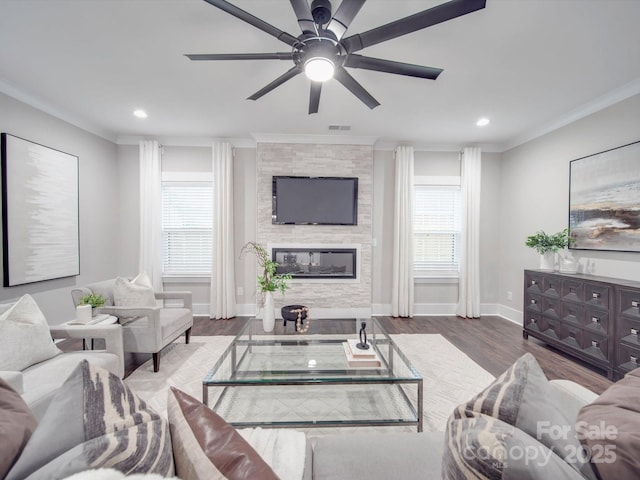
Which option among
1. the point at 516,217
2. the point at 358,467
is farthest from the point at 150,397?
the point at 516,217

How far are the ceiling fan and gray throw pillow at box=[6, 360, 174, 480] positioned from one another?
1.76m

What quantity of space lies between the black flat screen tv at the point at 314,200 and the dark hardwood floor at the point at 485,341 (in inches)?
66.5

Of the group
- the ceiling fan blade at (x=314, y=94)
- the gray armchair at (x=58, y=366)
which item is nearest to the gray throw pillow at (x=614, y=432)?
the gray armchair at (x=58, y=366)

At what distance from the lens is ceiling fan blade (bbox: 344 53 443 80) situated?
6.13 feet

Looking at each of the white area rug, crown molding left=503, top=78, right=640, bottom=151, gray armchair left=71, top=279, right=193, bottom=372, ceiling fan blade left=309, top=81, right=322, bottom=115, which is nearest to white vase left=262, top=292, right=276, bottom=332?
the white area rug

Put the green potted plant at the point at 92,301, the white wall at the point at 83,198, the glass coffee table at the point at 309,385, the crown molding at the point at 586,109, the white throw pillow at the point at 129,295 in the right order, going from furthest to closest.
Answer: the white wall at the point at 83,198
the crown molding at the point at 586,109
the white throw pillow at the point at 129,295
the green potted plant at the point at 92,301
the glass coffee table at the point at 309,385

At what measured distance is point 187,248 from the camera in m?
4.50

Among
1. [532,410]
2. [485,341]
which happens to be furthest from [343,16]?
[485,341]

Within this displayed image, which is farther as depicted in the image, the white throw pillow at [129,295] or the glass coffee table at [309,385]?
the white throw pillow at [129,295]

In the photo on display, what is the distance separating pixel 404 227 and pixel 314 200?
1469mm

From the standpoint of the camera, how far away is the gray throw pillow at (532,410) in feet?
2.23

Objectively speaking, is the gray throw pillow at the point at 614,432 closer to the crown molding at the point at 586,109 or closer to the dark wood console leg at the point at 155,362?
the dark wood console leg at the point at 155,362

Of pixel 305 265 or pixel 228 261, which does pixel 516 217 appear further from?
pixel 228 261

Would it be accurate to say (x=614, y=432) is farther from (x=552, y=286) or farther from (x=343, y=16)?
(x=552, y=286)
